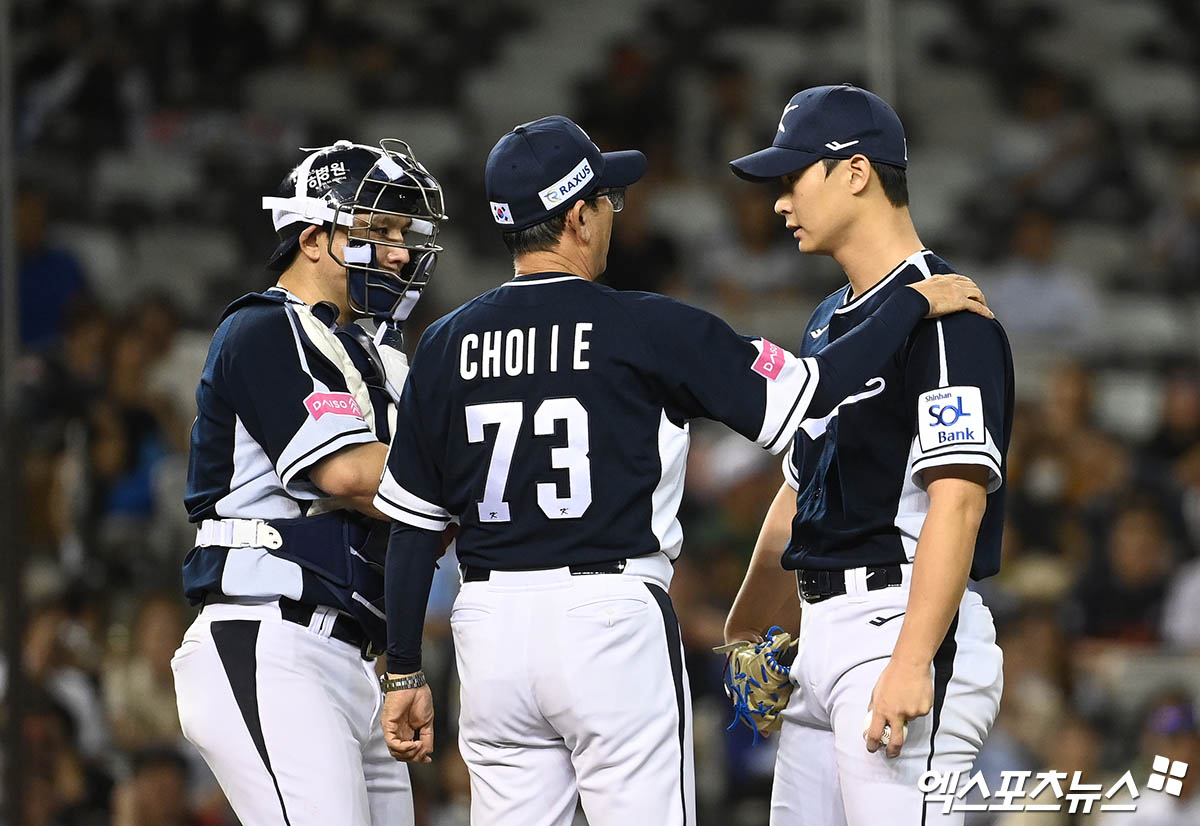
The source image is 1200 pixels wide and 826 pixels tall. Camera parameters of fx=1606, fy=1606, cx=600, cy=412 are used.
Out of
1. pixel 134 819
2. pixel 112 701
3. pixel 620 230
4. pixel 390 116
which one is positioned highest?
pixel 390 116

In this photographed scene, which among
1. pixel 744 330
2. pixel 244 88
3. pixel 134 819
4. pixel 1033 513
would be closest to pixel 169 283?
pixel 244 88

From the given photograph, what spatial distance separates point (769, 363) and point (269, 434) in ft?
3.14

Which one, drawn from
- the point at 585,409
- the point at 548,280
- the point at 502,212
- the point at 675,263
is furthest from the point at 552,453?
the point at 675,263

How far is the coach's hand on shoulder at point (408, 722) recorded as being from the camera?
2961mm

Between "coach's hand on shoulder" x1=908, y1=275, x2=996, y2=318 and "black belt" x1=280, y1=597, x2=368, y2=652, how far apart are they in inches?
49.6

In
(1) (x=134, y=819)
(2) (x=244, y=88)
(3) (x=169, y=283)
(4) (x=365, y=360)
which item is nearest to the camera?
(4) (x=365, y=360)

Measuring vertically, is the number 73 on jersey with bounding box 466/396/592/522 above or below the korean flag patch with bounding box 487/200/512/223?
below

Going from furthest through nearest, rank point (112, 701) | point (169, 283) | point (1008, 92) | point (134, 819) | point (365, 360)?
1. point (1008, 92)
2. point (169, 283)
3. point (112, 701)
4. point (134, 819)
5. point (365, 360)

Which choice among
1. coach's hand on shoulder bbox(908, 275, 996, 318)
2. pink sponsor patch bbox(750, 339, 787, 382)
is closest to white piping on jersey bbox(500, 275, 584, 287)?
pink sponsor patch bbox(750, 339, 787, 382)

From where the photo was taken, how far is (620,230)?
9172 millimetres

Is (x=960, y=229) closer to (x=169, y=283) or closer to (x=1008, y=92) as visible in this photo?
(x=1008, y=92)

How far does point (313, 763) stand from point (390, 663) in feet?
0.80

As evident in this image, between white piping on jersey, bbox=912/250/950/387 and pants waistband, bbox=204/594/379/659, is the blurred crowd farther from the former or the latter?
white piping on jersey, bbox=912/250/950/387

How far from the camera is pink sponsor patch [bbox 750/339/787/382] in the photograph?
9.29ft
